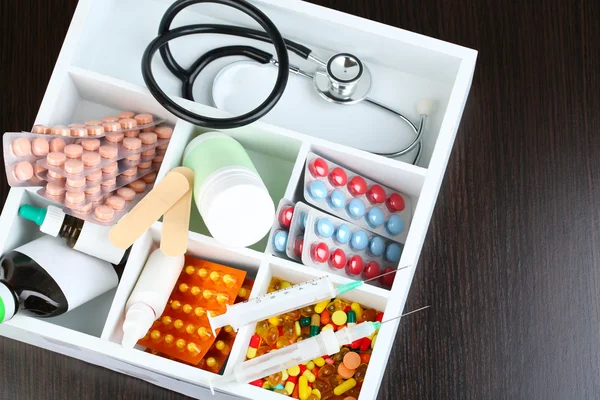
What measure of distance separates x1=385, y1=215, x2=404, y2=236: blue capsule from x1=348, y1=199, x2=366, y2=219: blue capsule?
37 mm

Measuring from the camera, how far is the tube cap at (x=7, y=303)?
80 centimetres

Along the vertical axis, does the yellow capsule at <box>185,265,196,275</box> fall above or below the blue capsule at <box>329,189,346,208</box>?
below

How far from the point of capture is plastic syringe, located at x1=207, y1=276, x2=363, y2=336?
32.5 inches

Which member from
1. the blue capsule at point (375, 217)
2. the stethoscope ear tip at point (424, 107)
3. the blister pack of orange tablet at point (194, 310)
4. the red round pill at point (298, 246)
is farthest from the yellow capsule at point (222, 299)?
the stethoscope ear tip at point (424, 107)

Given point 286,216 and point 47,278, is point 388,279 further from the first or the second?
point 47,278

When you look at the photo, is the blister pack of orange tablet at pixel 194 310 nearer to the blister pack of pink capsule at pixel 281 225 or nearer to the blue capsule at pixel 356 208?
the blister pack of pink capsule at pixel 281 225

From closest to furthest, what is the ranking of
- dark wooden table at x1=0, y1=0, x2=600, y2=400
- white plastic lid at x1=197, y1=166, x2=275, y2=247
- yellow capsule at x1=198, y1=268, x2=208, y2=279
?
white plastic lid at x1=197, y1=166, x2=275, y2=247, yellow capsule at x1=198, y1=268, x2=208, y2=279, dark wooden table at x1=0, y1=0, x2=600, y2=400

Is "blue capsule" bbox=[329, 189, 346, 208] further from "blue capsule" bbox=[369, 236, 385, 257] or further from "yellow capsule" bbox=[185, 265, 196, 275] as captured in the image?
"yellow capsule" bbox=[185, 265, 196, 275]

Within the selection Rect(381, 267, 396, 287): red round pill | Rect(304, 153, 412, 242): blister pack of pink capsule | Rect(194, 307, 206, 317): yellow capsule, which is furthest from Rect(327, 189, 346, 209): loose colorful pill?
Rect(194, 307, 206, 317): yellow capsule

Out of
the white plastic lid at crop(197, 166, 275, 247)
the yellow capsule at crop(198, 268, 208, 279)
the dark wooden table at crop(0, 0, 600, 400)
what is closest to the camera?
the white plastic lid at crop(197, 166, 275, 247)

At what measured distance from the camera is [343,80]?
94cm

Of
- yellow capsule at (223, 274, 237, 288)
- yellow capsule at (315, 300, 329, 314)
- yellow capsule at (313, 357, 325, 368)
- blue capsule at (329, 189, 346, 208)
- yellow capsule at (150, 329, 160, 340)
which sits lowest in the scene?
yellow capsule at (150, 329, 160, 340)

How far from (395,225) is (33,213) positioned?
0.44m

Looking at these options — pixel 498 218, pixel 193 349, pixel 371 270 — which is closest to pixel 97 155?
pixel 193 349
